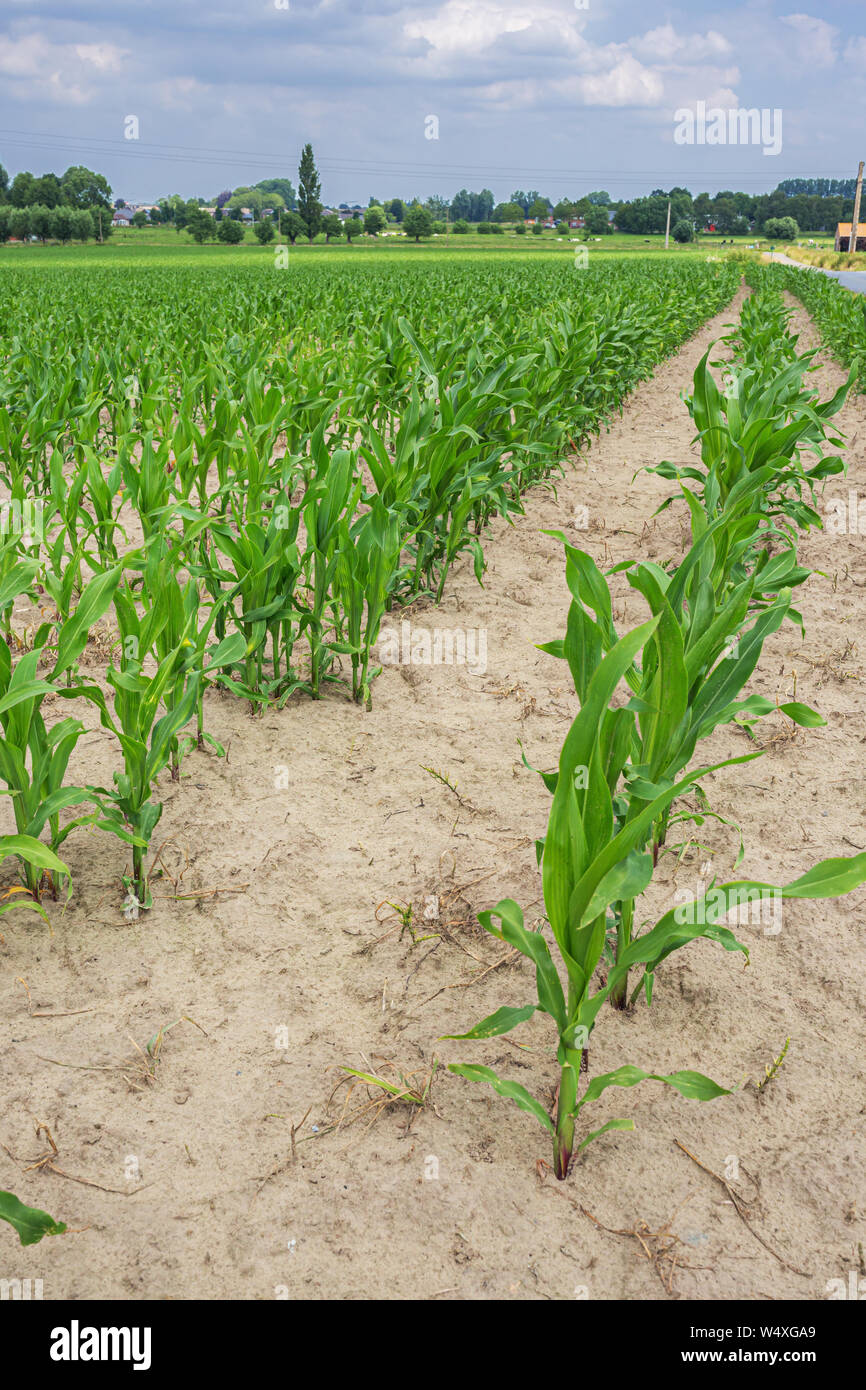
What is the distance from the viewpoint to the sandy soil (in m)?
1.50

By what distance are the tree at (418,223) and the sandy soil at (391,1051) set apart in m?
86.8

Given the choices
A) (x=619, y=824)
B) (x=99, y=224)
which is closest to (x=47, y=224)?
(x=99, y=224)

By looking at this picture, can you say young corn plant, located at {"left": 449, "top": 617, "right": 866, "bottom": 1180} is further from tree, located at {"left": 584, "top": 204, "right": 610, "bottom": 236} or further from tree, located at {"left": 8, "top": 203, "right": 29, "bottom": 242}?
tree, located at {"left": 584, "top": 204, "right": 610, "bottom": 236}

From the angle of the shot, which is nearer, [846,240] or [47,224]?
[47,224]

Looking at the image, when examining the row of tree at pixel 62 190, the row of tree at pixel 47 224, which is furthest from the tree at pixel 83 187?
the row of tree at pixel 47 224

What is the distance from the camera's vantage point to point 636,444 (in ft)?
26.4

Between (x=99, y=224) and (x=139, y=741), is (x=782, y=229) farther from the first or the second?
(x=139, y=741)

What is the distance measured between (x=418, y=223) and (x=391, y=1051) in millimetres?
88812

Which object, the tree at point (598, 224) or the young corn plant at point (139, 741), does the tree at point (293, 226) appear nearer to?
the tree at point (598, 224)

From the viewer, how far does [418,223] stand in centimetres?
7975

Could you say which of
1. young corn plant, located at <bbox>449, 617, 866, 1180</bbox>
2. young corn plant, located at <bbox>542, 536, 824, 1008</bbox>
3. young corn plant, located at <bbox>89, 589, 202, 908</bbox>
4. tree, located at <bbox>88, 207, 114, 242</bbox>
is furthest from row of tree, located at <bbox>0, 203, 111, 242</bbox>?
young corn plant, located at <bbox>449, 617, 866, 1180</bbox>

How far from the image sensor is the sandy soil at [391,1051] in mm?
1500
